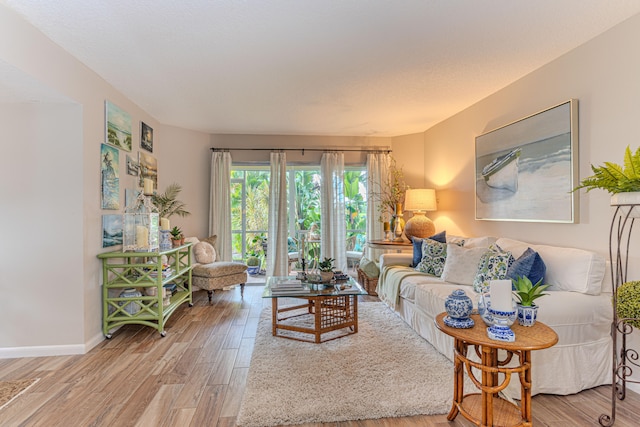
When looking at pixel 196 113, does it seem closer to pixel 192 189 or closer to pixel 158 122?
pixel 158 122

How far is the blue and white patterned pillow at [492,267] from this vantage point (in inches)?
105

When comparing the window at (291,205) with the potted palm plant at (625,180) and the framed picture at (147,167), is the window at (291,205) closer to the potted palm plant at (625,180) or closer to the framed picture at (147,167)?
the framed picture at (147,167)

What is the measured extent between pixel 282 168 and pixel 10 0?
3.60 meters

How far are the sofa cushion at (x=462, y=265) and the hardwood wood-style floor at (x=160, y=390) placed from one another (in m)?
1.12

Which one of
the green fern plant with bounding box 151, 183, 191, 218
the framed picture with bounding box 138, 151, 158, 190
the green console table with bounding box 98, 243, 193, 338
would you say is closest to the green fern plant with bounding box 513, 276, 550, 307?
the green console table with bounding box 98, 243, 193, 338

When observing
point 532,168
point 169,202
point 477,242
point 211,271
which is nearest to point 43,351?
point 211,271

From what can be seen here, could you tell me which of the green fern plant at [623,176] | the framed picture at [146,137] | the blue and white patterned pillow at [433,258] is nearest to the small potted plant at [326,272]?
the blue and white patterned pillow at [433,258]

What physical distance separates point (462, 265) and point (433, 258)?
509mm

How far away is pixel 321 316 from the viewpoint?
3270 mm

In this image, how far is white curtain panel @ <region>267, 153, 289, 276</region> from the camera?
205 inches

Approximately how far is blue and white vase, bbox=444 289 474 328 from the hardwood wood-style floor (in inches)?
24.7

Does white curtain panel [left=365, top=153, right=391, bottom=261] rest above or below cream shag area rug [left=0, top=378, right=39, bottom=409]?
above

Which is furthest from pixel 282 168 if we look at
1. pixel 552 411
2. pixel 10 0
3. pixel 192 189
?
pixel 552 411

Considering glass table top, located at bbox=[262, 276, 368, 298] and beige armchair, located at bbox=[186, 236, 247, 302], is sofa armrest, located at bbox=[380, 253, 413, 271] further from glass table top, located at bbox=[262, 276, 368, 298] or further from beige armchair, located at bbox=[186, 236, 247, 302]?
beige armchair, located at bbox=[186, 236, 247, 302]
